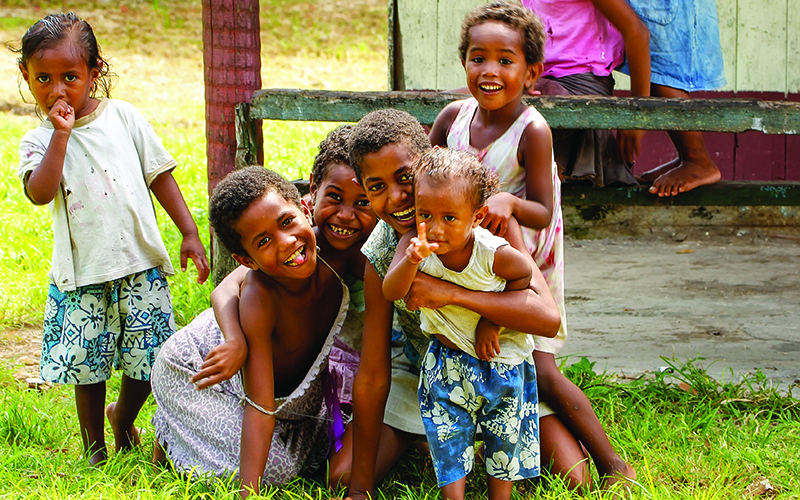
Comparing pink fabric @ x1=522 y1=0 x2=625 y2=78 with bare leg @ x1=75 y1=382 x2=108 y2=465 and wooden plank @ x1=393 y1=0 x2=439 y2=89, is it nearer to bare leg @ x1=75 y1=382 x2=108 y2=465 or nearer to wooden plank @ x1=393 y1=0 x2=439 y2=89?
wooden plank @ x1=393 y1=0 x2=439 y2=89

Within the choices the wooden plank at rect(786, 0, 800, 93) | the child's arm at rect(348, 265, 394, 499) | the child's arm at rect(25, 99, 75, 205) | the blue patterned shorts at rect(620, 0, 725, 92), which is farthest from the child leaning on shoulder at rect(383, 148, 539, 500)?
the wooden plank at rect(786, 0, 800, 93)

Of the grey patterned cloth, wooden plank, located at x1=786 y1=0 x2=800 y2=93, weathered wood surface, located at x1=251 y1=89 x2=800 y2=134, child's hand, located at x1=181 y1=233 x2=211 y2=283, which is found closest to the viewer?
the grey patterned cloth

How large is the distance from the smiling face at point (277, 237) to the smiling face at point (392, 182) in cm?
29

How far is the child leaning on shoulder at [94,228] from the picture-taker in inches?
108

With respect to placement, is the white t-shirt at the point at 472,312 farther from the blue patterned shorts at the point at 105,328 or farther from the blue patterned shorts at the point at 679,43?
the blue patterned shorts at the point at 679,43

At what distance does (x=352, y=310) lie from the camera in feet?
9.34

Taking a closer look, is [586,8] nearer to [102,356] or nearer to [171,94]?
[102,356]

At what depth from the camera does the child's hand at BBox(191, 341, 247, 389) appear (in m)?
2.41

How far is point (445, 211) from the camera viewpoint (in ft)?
7.09

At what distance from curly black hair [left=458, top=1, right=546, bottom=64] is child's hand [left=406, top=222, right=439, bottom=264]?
3.05 feet

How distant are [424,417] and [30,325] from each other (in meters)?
2.82

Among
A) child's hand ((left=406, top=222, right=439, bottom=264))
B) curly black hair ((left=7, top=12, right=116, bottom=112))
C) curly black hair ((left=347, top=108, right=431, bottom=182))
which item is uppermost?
curly black hair ((left=7, top=12, right=116, bottom=112))

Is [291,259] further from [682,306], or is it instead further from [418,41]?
[418,41]

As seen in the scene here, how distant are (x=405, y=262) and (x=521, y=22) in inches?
39.1
